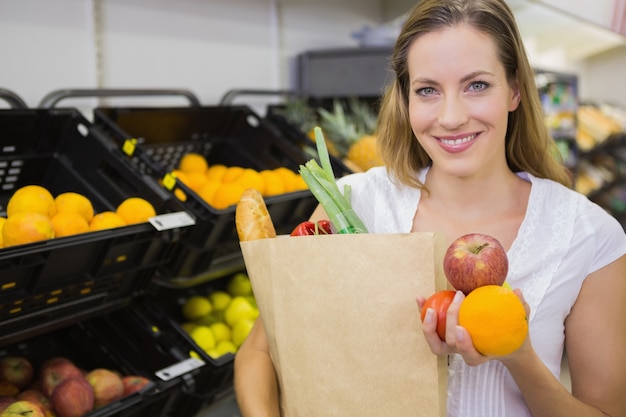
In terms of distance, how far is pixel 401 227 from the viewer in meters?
1.50

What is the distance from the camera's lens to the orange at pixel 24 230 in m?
1.46

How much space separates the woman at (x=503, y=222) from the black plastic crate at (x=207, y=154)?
467 millimetres

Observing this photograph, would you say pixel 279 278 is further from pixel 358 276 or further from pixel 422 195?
pixel 422 195

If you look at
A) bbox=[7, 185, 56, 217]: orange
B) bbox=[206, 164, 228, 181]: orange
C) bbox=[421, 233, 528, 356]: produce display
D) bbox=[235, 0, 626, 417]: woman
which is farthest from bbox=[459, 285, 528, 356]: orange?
bbox=[206, 164, 228, 181]: orange

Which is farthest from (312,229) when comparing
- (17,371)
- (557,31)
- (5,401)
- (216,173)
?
(557,31)

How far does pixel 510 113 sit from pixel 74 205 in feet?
3.62

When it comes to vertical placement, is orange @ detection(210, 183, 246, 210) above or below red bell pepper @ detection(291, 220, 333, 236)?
below

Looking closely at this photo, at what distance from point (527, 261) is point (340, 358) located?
0.50 metres

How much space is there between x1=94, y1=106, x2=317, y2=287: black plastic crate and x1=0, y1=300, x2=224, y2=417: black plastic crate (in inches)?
6.3

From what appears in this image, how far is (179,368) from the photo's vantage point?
5.97 feet

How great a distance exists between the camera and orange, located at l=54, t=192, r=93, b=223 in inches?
66.1

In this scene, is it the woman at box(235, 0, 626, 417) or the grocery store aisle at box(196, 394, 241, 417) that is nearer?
the woman at box(235, 0, 626, 417)

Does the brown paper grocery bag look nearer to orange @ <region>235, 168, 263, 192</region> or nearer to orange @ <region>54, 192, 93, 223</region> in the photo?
orange @ <region>54, 192, 93, 223</region>

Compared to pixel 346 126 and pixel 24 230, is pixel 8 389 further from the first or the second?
pixel 346 126
